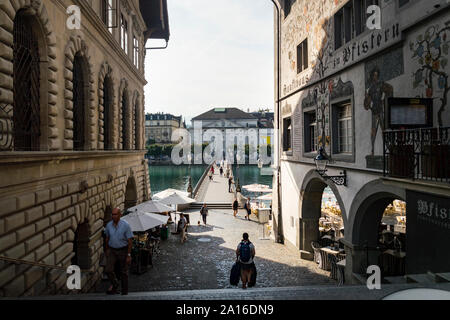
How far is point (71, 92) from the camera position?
10.4m

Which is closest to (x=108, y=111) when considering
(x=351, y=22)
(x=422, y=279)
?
(x=351, y=22)

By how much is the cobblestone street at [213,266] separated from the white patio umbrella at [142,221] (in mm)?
1978

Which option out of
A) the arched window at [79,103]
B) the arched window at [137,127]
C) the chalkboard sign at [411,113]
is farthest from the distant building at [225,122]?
the chalkboard sign at [411,113]

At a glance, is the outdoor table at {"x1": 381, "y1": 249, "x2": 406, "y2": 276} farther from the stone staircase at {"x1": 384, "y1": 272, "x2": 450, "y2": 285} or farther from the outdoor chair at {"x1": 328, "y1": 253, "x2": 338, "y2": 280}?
the stone staircase at {"x1": 384, "y1": 272, "x2": 450, "y2": 285}

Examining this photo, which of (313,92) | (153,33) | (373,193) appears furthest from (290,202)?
(153,33)

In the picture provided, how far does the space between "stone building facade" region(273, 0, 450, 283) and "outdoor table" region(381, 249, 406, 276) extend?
6.08 ft

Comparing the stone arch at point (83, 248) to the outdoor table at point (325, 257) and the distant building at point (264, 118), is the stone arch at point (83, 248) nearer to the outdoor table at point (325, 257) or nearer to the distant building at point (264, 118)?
the outdoor table at point (325, 257)

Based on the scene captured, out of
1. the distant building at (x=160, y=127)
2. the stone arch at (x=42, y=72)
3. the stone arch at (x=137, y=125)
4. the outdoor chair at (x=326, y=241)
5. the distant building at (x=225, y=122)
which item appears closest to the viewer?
the stone arch at (x=42, y=72)

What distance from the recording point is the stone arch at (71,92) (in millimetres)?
10125

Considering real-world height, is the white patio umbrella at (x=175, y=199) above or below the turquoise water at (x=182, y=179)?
above

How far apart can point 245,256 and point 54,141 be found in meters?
6.25

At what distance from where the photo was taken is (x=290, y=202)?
18.5 meters

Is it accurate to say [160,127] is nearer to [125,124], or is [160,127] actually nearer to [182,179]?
[182,179]
